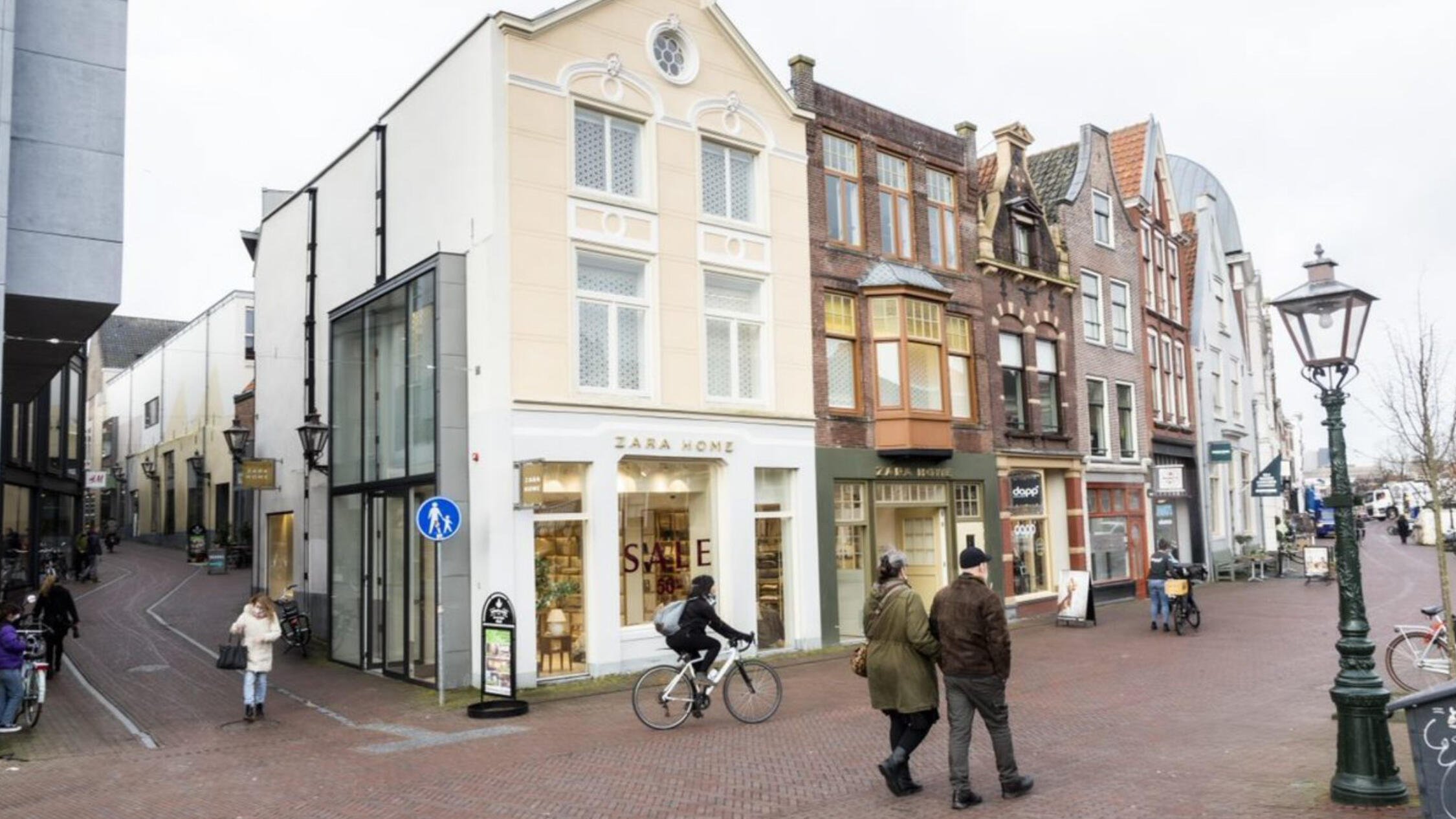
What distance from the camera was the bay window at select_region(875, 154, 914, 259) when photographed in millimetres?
21859

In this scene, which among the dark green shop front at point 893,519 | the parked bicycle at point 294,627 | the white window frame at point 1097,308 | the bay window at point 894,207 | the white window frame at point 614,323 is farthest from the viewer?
the white window frame at point 1097,308

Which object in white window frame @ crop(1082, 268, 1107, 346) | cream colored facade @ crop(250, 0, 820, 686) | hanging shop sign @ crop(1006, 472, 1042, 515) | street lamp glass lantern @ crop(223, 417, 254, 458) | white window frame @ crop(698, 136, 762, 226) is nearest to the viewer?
cream colored facade @ crop(250, 0, 820, 686)

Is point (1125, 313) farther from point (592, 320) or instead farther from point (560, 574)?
point (560, 574)

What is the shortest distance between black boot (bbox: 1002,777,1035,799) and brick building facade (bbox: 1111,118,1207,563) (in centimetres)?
2364

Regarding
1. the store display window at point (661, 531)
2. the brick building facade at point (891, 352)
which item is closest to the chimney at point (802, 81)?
the brick building facade at point (891, 352)

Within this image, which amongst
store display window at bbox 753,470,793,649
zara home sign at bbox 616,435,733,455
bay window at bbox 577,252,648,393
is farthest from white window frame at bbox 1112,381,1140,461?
bay window at bbox 577,252,648,393

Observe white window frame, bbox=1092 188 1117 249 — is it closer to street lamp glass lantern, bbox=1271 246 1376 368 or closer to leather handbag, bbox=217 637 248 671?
street lamp glass lantern, bbox=1271 246 1376 368

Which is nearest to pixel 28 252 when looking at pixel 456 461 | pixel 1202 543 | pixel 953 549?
pixel 456 461

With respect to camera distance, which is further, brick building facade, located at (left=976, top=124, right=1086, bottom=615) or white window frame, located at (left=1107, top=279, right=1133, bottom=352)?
white window frame, located at (left=1107, top=279, right=1133, bottom=352)

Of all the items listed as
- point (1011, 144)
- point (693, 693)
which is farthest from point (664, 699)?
point (1011, 144)

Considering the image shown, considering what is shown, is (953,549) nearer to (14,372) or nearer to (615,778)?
(615,778)

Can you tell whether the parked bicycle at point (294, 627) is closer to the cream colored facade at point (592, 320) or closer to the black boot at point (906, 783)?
the cream colored facade at point (592, 320)

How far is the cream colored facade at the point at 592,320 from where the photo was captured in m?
15.5

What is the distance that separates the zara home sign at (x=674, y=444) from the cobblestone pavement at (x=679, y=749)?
3.70 m
